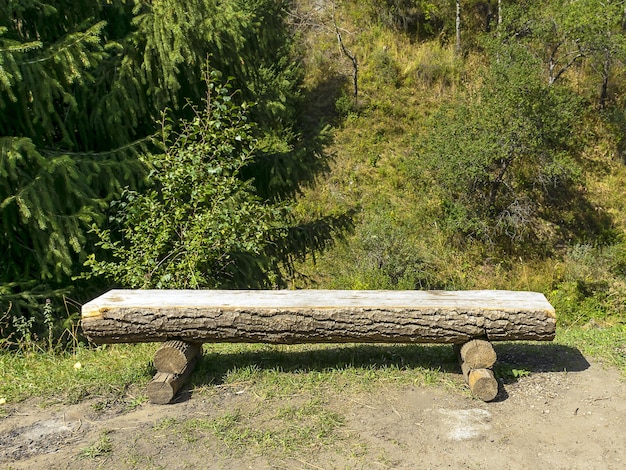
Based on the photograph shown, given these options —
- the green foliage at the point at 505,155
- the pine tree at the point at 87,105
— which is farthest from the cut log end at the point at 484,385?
the green foliage at the point at 505,155

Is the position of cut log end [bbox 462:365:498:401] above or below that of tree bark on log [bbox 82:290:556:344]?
below

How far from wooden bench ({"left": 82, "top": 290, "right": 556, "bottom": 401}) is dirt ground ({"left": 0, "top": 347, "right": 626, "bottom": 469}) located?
29cm

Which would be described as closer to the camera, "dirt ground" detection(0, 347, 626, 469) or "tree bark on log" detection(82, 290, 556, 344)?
"dirt ground" detection(0, 347, 626, 469)

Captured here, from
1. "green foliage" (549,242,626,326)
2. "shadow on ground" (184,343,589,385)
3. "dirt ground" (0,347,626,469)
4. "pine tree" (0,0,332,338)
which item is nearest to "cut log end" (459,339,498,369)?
"dirt ground" (0,347,626,469)

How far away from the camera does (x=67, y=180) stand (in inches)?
200

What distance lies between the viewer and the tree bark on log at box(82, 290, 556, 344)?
4.07 m

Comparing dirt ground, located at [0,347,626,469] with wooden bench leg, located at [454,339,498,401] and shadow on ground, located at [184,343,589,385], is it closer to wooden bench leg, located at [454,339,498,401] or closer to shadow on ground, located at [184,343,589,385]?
wooden bench leg, located at [454,339,498,401]

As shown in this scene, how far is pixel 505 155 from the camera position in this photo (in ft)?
47.7

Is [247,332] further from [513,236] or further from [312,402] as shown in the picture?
[513,236]

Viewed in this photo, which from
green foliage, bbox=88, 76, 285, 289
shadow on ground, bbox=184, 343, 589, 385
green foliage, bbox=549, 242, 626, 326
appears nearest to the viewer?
shadow on ground, bbox=184, 343, 589, 385

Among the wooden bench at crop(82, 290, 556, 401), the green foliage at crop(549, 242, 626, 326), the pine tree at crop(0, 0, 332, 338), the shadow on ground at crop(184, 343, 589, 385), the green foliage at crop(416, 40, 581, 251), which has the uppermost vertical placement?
the pine tree at crop(0, 0, 332, 338)

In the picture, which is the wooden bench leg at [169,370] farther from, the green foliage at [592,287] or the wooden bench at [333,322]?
the green foliage at [592,287]

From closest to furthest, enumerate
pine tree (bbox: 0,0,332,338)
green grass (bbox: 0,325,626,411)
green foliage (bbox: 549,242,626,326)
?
1. green grass (bbox: 0,325,626,411)
2. pine tree (bbox: 0,0,332,338)
3. green foliage (bbox: 549,242,626,326)

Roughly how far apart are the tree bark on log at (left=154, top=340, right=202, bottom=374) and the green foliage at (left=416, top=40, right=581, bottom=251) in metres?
11.8
